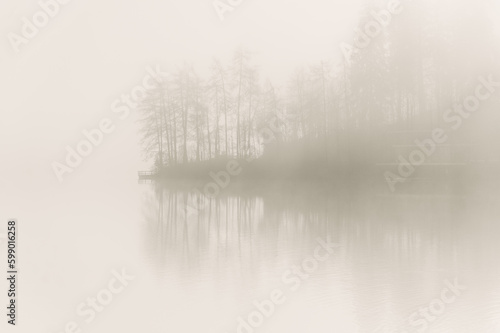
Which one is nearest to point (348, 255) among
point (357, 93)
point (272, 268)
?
point (272, 268)

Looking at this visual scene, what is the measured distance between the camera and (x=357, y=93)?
2322 inches

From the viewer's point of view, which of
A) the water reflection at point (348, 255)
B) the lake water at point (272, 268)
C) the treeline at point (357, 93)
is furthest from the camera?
the treeline at point (357, 93)

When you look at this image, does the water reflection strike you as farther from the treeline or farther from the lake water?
the treeline

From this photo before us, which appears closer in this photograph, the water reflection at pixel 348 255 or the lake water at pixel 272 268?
the lake water at pixel 272 268

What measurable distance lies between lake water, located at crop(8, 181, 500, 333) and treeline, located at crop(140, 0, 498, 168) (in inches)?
1005

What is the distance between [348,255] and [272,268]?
2.95 metres

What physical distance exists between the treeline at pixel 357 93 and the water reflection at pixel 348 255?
23.0 m

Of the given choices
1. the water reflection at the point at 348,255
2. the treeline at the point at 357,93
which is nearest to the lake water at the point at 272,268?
the water reflection at the point at 348,255

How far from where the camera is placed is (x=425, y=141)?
52.8 m

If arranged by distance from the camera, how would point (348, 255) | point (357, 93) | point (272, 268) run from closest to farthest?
point (272, 268)
point (348, 255)
point (357, 93)

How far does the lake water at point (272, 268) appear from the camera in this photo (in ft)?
45.2

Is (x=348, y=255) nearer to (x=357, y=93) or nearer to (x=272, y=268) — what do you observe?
(x=272, y=268)

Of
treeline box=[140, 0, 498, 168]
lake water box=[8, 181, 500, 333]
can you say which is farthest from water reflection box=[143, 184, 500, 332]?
treeline box=[140, 0, 498, 168]

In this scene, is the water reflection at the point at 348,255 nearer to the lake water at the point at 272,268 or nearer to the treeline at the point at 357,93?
the lake water at the point at 272,268
